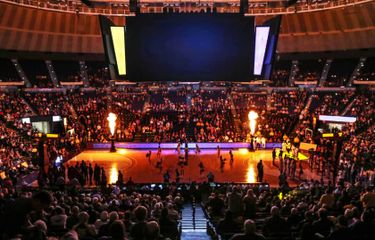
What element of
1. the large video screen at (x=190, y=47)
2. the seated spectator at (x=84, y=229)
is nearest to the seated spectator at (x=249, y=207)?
the seated spectator at (x=84, y=229)

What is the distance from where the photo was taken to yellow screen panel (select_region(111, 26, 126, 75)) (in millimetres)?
17688

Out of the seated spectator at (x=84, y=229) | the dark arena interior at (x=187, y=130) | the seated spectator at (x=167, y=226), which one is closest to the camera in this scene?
the seated spectator at (x=84, y=229)

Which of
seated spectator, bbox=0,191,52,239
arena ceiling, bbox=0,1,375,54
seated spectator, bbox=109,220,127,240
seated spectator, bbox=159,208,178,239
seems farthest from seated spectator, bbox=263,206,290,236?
arena ceiling, bbox=0,1,375,54

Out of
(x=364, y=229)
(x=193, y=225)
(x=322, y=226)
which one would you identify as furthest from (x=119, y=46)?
(x=364, y=229)

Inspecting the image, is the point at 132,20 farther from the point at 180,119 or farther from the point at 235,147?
the point at 180,119

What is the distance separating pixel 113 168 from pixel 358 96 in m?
27.4

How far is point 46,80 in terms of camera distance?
48812mm

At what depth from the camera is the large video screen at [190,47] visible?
16828 mm

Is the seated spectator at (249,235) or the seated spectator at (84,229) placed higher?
the seated spectator at (249,235)

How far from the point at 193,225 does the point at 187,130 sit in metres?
25.5

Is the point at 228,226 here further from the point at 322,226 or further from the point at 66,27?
the point at 66,27

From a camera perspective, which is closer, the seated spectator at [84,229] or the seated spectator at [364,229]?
the seated spectator at [364,229]

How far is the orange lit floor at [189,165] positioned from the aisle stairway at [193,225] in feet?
24.0

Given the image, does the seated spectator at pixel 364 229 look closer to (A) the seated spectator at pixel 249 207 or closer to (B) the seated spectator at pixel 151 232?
(B) the seated spectator at pixel 151 232
